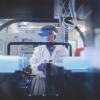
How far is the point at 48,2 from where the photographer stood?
40.9 inches

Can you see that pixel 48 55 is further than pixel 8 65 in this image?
Yes

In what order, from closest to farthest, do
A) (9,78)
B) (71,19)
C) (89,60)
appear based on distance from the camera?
(9,78) → (89,60) → (71,19)

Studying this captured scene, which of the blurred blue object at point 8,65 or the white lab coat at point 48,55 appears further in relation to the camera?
the white lab coat at point 48,55

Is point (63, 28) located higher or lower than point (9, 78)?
higher

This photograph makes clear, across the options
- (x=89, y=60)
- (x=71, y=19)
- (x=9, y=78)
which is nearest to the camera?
(x=9, y=78)

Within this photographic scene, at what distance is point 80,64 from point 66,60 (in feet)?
0.21

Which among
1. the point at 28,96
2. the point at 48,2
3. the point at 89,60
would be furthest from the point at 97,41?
the point at 28,96

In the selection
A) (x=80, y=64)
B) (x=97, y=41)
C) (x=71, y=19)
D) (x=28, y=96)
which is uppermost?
(x=71, y=19)

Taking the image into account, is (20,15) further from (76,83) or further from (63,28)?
(76,83)

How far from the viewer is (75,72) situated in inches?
35.6

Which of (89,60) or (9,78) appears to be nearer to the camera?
Answer: (9,78)

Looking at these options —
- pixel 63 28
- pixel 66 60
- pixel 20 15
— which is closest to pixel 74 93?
pixel 66 60

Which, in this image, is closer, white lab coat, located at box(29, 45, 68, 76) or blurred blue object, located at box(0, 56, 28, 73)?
blurred blue object, located at box(0, 56, 28, 73)

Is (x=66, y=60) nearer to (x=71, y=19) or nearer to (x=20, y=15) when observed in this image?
(x=71, y=19)
